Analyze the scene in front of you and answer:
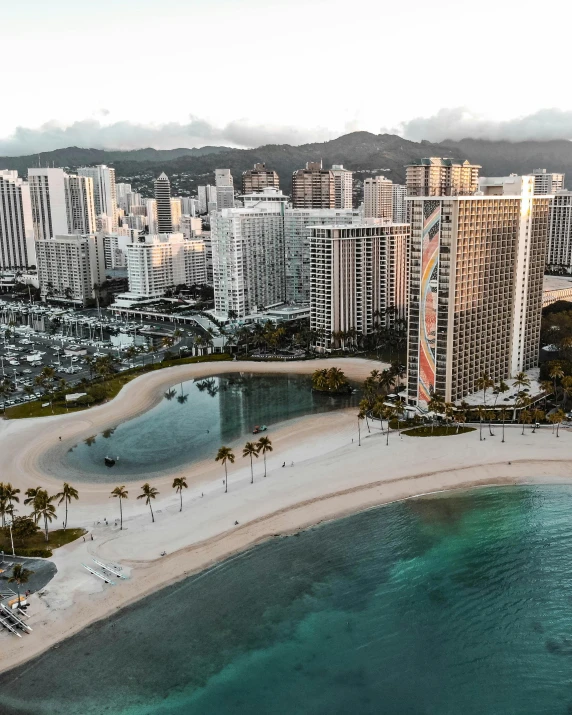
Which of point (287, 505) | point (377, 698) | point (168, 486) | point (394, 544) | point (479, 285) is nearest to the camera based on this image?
point (377, 698)

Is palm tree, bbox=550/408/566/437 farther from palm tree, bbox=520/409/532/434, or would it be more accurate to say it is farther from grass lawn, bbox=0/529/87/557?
grass lawn, bbox=0/529/87/557

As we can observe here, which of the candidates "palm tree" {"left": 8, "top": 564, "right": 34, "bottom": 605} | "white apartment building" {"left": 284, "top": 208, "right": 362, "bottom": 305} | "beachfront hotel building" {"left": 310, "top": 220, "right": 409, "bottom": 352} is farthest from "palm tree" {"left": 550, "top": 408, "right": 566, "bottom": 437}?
"white apartment building" {"left": 284, "top": 208, "right": 362, "bottom": 305}

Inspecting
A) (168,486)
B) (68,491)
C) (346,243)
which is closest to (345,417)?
(168,486)

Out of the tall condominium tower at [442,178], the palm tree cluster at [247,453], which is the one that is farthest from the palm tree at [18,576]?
the tall condominium tower at [442,178]

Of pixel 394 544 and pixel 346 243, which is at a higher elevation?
pixel 346 243

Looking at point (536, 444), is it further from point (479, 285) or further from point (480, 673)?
point (480, 673)

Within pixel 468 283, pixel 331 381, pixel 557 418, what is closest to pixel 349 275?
pixel 331 381

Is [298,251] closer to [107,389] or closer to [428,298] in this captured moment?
[107,389]
